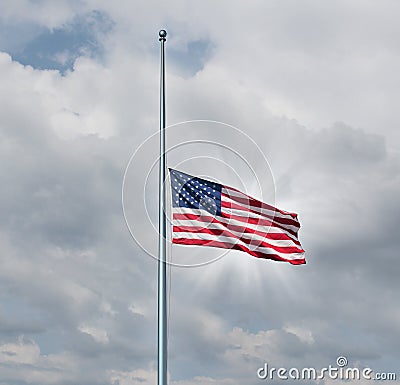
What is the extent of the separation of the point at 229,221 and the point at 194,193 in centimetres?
181

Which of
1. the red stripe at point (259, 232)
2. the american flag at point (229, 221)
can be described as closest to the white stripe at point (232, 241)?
the american flag at point (229, 221)

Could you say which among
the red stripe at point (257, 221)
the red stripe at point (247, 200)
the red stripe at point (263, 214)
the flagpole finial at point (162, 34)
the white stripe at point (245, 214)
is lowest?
the red stripe at point (257, 221)

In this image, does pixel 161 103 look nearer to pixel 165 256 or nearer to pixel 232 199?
pixel 232 199

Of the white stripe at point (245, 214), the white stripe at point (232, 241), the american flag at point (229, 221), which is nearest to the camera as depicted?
the white stripe at point (232, 241)

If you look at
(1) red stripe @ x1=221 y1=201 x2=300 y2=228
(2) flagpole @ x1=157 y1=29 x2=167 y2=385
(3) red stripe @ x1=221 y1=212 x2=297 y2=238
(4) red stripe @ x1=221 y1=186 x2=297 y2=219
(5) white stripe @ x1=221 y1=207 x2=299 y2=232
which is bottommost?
(2) flagpole @ x1=157 y1=29 x2=167 y2=385

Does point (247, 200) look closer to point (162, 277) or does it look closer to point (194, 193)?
point (194, 193)

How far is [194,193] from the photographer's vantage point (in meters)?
31.7

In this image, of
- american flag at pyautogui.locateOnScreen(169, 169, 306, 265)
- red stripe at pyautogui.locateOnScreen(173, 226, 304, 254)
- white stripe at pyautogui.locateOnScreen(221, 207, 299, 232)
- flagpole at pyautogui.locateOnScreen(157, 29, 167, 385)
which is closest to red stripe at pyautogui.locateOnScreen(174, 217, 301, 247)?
american flag at pyautogui.locateOnScreen(169, 169, 306, 265)

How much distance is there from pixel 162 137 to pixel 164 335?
8276 millimetres

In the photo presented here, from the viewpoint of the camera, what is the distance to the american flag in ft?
101

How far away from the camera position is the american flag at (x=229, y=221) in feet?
101

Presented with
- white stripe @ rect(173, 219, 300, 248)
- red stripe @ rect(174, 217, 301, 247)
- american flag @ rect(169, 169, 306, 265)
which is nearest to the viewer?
white stripe @ rect(173, 219, 300, 248)

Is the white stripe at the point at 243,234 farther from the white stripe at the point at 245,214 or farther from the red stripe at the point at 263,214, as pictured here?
the red stripe at the point at 263,214

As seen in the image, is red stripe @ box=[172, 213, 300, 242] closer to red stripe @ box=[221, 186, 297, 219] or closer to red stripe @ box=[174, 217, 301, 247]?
red stripe @ box=[174, 217, 301, 247]
